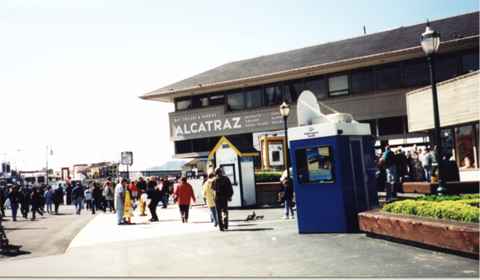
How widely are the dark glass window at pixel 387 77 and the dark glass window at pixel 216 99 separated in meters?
11.7

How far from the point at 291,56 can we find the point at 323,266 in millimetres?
31080

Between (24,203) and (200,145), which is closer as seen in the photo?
(24,203)

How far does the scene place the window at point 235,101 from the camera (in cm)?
3728

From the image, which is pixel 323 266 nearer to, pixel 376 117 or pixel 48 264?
pixel 48 264

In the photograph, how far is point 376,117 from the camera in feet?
104

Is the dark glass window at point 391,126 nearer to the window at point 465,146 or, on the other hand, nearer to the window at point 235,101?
the window at point 465,146

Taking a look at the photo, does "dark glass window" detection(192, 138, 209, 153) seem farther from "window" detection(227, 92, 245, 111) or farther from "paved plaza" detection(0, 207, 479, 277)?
"paved plaza" detection(0, 207, 479, 277)

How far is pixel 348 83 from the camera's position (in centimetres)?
3319

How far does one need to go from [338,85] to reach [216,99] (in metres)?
9.54

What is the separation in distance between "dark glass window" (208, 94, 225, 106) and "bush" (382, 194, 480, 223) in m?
28.2

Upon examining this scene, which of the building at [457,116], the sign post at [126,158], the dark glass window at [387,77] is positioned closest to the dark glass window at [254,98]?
the dark glass window at [387,77]

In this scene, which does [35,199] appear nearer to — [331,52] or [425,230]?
[331,52]

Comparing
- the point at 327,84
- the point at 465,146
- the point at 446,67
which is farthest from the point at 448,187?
the point at 327,84

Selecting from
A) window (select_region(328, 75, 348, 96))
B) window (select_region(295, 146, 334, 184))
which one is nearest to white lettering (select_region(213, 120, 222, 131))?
window (select_region(328, 75, 348, 96))
